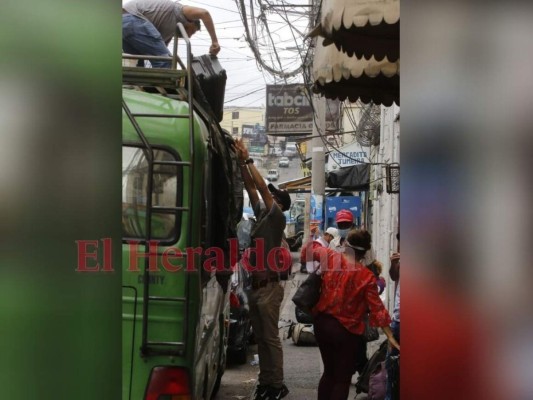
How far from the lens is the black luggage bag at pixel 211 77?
4.64 m

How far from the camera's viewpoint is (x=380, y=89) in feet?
20.6

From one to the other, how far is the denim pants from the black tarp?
1108 centimetres

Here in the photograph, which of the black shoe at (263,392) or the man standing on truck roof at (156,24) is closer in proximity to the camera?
the man standing on truck roof at (156,24)

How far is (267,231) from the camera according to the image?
18.0 ft

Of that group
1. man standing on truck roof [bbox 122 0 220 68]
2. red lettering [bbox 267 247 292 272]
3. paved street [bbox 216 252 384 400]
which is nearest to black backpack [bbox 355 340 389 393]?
paved street [bbox 216 252 384 400]

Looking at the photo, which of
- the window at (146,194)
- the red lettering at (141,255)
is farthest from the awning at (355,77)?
the red lettering at (141,255)

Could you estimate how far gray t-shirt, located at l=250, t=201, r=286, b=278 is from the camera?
18.0 feet

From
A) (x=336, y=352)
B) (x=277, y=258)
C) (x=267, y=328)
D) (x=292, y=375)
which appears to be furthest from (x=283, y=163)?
(x=336, y=352)
